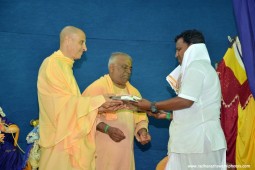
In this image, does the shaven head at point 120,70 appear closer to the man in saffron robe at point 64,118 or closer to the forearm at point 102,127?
the forearm at point 102,127

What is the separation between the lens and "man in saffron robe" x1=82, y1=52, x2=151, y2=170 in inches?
195

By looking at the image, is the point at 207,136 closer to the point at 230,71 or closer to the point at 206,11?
the point at 230,71

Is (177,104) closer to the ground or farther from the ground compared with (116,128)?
farther from the ground

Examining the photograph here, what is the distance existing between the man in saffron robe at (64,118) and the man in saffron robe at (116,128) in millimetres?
600

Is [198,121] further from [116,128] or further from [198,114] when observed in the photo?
[116,128]

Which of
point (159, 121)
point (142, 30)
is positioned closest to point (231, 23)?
point (142, 30)

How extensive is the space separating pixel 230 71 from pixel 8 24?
3366 millimetres

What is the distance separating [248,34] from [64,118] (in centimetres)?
201

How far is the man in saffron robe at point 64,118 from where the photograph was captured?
4180 millimetres

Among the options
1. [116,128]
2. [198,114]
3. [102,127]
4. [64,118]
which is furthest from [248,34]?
[102,127]

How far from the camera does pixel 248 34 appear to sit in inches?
121

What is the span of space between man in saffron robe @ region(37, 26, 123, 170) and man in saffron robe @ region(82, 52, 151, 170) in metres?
0.60

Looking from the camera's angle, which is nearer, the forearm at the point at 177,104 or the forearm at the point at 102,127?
the forearm at the point at 177,104

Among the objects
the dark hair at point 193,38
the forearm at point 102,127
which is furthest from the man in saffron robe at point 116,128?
the dark hair at point 193,38
